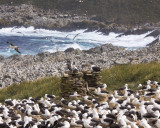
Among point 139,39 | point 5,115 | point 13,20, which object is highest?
point 13,20

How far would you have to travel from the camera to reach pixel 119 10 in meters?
75.2

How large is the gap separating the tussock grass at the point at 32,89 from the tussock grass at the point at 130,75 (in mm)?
2395

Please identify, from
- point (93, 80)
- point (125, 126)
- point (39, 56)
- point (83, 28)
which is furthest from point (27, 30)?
point (125, 126)

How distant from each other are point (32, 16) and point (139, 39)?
3635 centimetres

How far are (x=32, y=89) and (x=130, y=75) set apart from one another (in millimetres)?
4839

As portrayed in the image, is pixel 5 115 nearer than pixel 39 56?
Yes

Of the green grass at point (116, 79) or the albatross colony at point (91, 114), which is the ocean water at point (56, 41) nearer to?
the green grass at point (116, 79)

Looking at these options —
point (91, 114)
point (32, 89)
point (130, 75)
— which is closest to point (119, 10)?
point (130, 75)

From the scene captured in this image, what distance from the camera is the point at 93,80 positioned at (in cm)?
1171

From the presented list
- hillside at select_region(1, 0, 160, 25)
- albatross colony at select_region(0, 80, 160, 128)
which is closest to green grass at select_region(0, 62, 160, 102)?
albatross colony at select_region(0, 80, 160, 128)

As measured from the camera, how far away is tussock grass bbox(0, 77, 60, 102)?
46.1ft

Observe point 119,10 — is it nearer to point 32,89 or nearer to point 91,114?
point 32,89

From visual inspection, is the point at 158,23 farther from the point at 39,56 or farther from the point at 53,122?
the point at 53,122

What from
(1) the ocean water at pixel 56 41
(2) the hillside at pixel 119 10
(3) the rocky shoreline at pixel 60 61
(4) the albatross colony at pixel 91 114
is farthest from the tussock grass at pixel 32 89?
(2) the hillside at pixel 119 10
